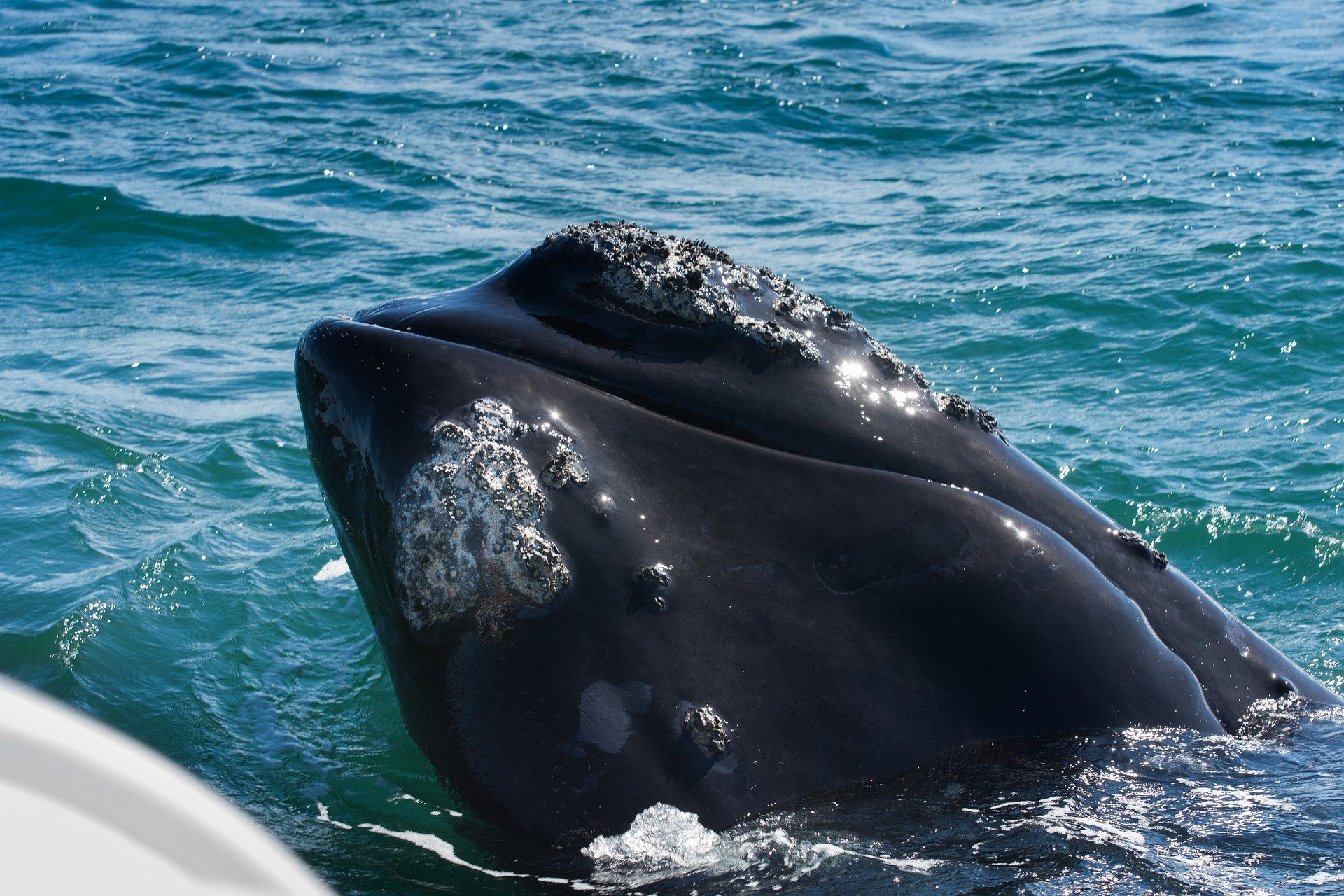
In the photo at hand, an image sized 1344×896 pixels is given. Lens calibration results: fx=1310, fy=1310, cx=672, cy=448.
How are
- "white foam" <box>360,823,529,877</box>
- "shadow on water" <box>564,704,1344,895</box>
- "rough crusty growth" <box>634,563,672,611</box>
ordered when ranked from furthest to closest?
1. "white foam" <box>360,823,529,877</box>
2. "rough crusty growth" <box>634,563,672,611</box>
3. "shadow on water" <box>564,704,1344,895</box>

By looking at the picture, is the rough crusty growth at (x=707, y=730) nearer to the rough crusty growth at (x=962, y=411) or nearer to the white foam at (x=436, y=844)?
the white foam at (x=436, y=844)

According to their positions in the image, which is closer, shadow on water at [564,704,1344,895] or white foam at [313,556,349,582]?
shadow on water at [564,704,1344,895]

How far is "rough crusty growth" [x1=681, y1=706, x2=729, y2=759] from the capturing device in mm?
3852

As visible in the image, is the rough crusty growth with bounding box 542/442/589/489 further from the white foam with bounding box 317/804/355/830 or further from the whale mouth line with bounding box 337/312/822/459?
the white foam with bounding box 317/804/355/830

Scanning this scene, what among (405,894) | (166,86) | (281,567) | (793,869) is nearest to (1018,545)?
(793,869)

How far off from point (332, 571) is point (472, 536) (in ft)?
14.1

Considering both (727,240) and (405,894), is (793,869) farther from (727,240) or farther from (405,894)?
(727,240)

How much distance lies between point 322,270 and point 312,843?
38.4ft

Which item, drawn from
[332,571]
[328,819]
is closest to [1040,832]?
[328,819]

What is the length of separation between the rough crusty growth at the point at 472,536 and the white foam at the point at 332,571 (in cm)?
403

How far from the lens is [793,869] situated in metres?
3.82

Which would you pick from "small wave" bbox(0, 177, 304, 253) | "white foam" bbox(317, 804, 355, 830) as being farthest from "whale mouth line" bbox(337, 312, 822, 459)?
"small wave" bbox(0, 177, 304, 253)

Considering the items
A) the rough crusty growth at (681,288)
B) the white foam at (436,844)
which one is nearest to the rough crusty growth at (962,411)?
the rough crusty growth at (681,288)

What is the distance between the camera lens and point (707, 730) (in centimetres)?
386
